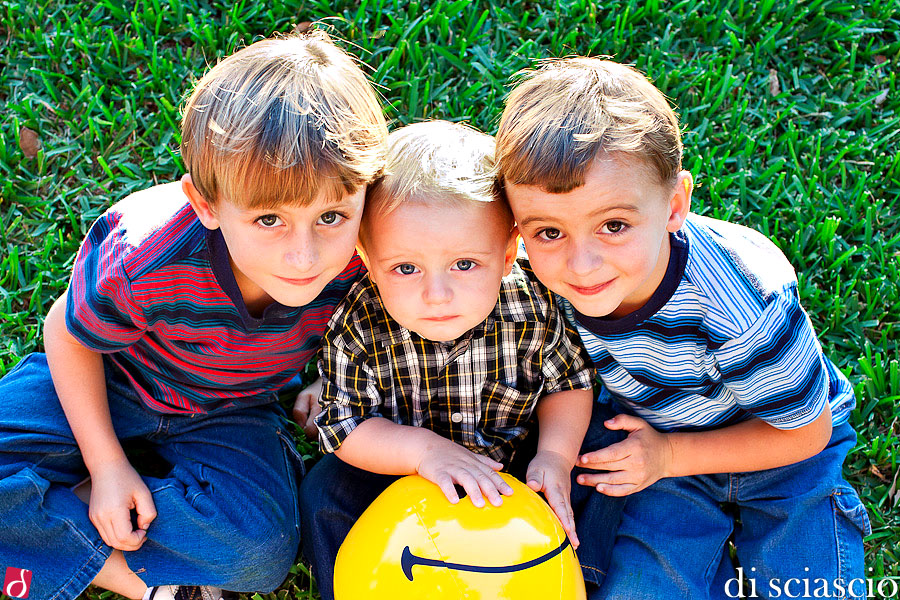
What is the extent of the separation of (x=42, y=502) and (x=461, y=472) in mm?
1289

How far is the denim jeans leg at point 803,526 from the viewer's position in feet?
8.39

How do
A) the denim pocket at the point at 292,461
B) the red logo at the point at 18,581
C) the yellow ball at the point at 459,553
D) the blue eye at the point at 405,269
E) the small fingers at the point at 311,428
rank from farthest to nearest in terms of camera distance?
the small fingers at the point at 311,428 < the denim pocket at the point at 292,461 < the red logo at the point at 18,581 < the blue eye at the point at 405,269 < the yellow ball at the point at 459,553

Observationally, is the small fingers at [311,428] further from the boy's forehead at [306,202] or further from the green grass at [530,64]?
the boy's forehead at [306,202]

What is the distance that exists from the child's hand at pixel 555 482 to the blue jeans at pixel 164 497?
85 centimetres

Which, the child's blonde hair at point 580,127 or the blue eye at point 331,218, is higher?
the child's blonde hair at point 580,127

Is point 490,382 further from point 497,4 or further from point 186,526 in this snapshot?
point 497,4

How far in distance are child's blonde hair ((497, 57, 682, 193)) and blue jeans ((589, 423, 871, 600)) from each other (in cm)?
111

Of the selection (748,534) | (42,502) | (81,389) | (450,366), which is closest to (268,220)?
(450,366)

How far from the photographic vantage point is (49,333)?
261 centimetres

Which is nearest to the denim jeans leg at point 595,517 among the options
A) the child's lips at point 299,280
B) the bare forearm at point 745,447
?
the bare forearm at point 745,447

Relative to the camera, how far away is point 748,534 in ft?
8.96

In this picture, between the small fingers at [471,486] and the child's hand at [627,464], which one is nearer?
the small fingers at [471,486]

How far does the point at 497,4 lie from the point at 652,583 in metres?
2.35

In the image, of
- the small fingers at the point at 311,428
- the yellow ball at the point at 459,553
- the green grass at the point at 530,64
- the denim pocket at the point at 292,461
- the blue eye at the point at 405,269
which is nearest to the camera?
the yellow ball at the point at 459,553
